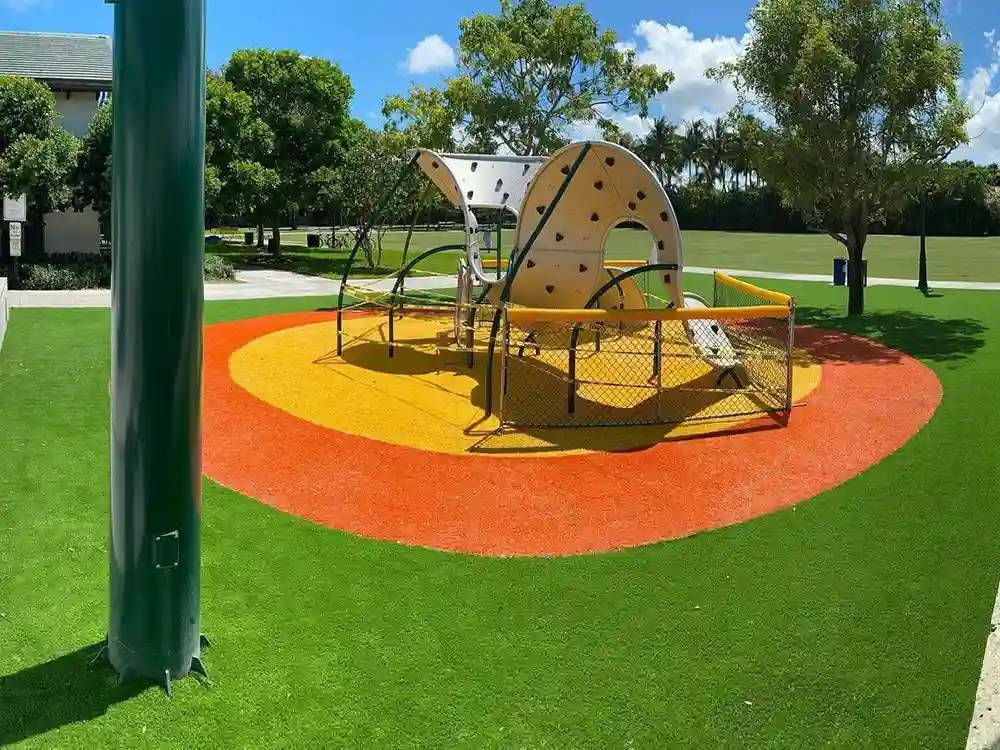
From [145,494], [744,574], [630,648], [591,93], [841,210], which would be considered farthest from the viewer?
[591,93]

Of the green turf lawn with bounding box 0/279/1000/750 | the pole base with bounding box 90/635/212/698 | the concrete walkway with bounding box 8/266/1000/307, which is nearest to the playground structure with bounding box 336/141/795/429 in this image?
the green turf lawn with bounding box 0/279/1000/750

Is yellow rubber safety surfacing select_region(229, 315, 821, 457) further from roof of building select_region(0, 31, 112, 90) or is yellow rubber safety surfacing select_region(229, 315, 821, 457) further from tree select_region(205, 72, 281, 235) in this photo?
roof of building select_region(0, 31, 112, 90)

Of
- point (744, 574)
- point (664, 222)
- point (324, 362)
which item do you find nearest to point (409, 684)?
point (744, 574)

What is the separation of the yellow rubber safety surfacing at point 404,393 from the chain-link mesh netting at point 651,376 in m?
0.27

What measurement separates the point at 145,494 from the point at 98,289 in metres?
21.2

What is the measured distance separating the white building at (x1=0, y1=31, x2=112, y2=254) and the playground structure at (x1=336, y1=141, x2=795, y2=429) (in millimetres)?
15507

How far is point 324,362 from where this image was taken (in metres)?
13.3

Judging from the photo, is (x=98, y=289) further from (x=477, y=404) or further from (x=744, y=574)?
(x=744, y=574)

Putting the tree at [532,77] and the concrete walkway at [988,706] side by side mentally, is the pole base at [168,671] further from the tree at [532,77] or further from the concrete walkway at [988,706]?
the tree at [532,77]

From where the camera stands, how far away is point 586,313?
962 centimetres

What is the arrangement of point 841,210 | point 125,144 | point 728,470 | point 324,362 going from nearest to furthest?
1. point 125,144
2. point 728,470
3. point 324,362
4. point 841,210

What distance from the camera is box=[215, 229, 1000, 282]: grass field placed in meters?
34.4

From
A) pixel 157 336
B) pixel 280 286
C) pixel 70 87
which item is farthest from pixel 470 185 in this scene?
pixel 70 87

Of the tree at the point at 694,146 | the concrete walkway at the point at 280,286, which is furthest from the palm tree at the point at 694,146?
the concrete walkway at the point at 280,286
